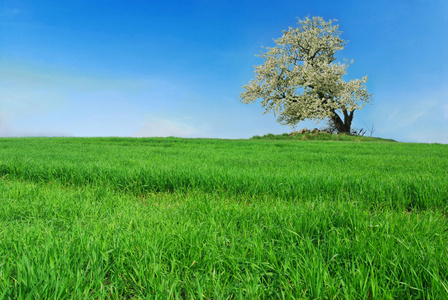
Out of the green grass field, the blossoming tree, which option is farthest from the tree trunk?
the green grass field

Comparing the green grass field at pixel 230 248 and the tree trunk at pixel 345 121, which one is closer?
the green grass field at pixel 230 248

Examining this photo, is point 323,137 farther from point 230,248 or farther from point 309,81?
point 230,248

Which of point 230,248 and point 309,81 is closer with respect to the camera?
point 230,248

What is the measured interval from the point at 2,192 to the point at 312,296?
14.2 ft

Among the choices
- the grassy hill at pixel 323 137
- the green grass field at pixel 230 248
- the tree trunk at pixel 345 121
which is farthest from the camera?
the tree trunk at pixel 345 121

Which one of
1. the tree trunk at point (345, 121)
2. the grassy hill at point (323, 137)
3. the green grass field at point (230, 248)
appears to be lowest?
the green grass field at point (230, 248)

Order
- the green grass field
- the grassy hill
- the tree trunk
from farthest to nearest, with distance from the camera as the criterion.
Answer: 1. the tree trunk
2. the grassy hill
3. the green grass field

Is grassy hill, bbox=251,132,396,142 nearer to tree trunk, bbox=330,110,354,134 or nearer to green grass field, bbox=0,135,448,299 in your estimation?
tree trunk, bbox=330,110,354,134

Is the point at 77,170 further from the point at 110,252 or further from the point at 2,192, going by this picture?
the point at 110,252

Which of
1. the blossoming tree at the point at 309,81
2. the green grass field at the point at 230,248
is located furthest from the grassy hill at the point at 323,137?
the green grass field at the point at 230,248

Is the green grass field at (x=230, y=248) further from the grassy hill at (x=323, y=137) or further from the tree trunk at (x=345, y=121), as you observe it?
the tree trunk at (x=345, y=121)

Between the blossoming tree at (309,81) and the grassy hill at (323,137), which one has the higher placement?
the blossoming tree at (309,81)

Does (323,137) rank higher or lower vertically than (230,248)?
higher

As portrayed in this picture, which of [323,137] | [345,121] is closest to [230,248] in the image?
[323,137]
